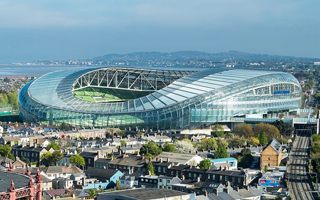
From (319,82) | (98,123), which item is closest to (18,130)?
(98,123)

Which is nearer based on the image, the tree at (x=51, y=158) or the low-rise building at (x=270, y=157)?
the low-rise building at (x=270, y=157)

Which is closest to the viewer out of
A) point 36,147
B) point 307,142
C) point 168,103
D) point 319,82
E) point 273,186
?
point 273,186

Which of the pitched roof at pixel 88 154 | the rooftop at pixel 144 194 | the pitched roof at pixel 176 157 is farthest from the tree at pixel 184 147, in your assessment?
the rooftop at pixel 144 194

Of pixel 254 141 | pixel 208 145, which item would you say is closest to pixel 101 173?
pixel 208 145

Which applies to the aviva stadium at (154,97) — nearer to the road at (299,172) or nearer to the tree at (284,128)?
the tree at (284,128)

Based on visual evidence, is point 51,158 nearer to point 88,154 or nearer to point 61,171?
point 88,154

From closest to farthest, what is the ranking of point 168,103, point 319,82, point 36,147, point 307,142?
point 36,147 → point 307,142 → point 168,103 → point 319,82

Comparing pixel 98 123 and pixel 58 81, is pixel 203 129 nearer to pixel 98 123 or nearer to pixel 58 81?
pixel 98 123
